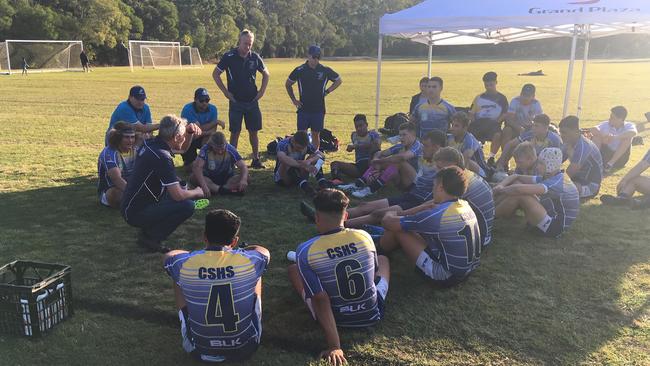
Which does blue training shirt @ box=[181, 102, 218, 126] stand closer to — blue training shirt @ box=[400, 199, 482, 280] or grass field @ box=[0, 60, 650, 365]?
grass field @ box=[0, 60, 650, 365]

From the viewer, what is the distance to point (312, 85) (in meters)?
8.79

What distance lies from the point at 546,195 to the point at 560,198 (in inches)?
5.5

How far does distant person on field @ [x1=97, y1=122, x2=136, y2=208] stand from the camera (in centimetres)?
593

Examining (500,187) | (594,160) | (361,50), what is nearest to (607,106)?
(594,160)

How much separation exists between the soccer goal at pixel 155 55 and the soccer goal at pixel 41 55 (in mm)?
5614

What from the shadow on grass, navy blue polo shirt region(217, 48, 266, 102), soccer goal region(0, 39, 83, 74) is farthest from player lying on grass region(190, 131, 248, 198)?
soccer goal region(0, 39, 83, 74)

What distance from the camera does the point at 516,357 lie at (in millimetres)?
3363

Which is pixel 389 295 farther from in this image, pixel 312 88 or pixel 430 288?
pixel 312 88

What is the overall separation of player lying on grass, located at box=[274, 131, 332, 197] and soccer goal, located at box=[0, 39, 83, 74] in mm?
38658

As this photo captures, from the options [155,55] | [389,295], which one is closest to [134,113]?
[389,295]

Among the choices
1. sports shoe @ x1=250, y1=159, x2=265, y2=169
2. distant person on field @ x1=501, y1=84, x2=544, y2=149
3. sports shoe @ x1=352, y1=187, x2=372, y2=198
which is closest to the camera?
sports shoe @ x1=352, y1=187, x2=372, y2=198

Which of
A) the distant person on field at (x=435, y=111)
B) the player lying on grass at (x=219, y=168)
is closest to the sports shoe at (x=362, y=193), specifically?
the player lying on grass at (x=219, y=168)

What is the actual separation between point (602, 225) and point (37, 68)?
1778 inches

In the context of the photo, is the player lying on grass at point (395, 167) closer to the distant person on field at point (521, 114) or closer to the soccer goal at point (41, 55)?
the distant person on field at point (521, 114)
